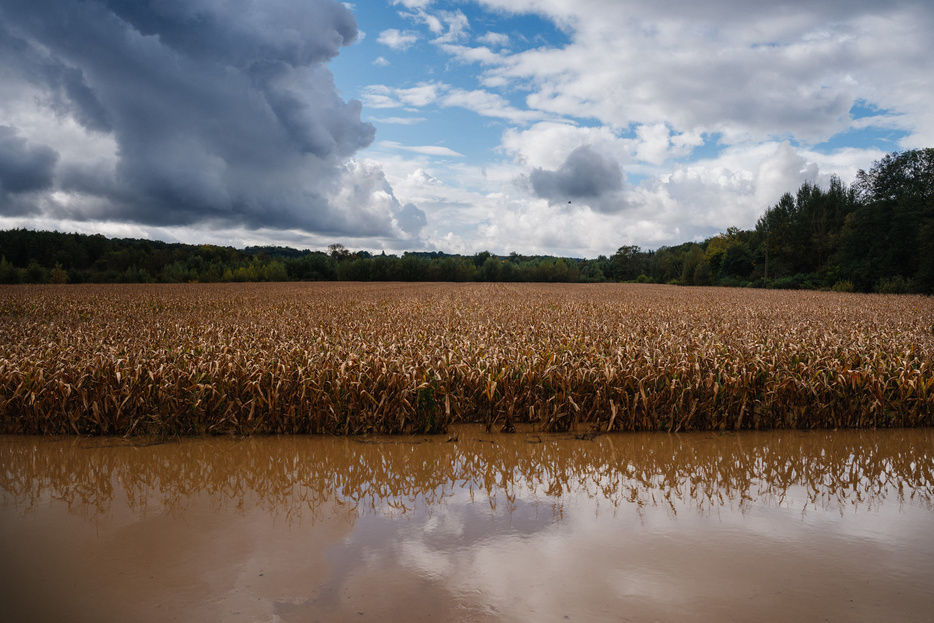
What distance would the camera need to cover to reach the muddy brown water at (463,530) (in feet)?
10.7

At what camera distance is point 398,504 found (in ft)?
15.8

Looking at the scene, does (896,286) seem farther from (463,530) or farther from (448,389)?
(463,530)

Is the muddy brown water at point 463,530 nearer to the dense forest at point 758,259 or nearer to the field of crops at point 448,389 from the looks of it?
the field of crops at point 448,389

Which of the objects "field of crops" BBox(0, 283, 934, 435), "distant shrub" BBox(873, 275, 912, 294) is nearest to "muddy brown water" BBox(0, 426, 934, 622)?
"field of crops" BBox(0, 283, 934, 435)

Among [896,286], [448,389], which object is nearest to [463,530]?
[448,389]

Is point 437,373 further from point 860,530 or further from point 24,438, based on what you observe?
point 24,438

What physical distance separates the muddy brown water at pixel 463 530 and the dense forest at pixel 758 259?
48278 millimetres

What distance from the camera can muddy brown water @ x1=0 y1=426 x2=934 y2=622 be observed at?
3.25m

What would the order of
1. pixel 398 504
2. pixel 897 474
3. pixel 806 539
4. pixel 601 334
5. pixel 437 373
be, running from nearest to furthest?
pixel 806 539 → pixel 398 504 → pixel 897 474 → pixel 437 373 → pixel 601 334

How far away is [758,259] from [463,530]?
86883 mm

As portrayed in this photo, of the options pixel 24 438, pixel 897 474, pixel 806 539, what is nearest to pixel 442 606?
pixel 806 539

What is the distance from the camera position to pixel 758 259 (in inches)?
3044

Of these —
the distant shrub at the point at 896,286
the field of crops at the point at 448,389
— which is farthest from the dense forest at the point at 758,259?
the field of crops at the point at 448,389

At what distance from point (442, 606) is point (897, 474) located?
5.84 meters
